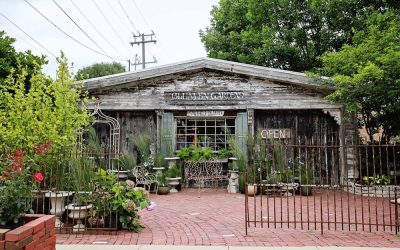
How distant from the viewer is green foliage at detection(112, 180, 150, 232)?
5613mm

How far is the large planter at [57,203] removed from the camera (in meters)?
5.78

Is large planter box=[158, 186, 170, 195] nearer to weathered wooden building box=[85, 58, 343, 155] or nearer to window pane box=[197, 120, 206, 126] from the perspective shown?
weathered wooden building box=[85, 58, 343, 155]

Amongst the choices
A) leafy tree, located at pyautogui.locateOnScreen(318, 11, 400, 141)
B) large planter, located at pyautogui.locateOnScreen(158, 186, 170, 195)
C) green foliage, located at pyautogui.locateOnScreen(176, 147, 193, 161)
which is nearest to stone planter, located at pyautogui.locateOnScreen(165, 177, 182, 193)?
large planter, located at pyautogui.locateOnScreen(158, 186, 170, 195)

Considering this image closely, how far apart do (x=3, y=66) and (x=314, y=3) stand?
10982 mm

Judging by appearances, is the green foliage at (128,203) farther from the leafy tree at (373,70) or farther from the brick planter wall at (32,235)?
the leafy tree at (373,70)

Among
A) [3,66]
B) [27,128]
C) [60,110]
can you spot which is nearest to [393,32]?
[60,110]

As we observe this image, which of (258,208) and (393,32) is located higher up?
(393,32)

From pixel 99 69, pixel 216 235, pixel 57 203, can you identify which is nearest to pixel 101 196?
pixel 57 203

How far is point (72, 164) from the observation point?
604cm

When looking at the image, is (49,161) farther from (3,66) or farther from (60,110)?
(3,66)

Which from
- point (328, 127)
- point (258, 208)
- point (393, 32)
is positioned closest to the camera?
point (258, 208)

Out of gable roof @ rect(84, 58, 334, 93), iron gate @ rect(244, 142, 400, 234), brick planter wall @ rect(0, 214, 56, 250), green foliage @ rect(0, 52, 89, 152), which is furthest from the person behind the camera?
gable roof @ rect(84, 58, 334, 93)

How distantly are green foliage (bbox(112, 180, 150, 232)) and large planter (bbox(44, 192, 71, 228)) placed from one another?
827 millimetres

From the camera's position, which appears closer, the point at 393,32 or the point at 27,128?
the point at 27,128
